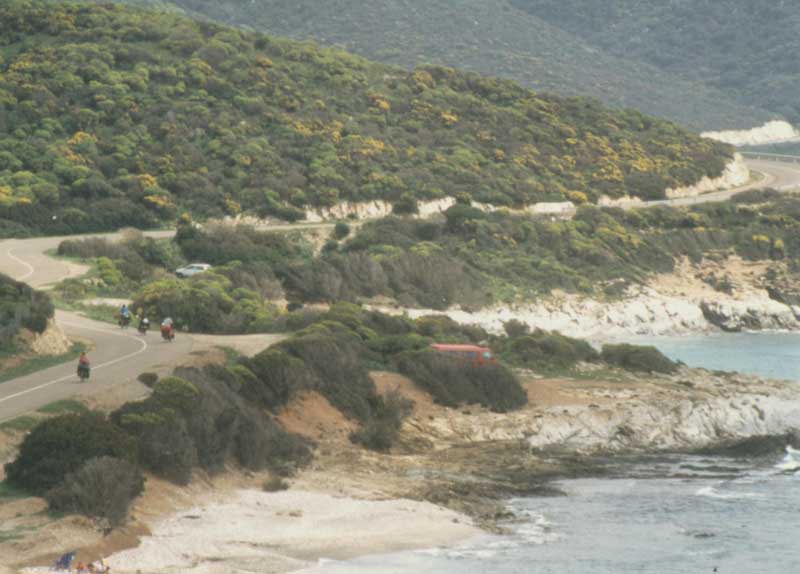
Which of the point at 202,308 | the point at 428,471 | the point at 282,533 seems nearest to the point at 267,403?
the point at 428,471

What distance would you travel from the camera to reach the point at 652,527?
112 feet

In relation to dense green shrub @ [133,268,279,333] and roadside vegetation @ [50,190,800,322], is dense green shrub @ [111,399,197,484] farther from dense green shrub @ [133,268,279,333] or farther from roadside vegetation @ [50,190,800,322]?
roadside vegetation @ [50,190,800,322]

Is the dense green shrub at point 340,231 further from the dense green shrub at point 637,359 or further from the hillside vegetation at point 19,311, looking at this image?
the hillside vegetation at point 19,311

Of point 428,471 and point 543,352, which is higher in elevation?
point 543,352

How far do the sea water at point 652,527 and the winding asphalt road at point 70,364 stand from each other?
10.1 metres

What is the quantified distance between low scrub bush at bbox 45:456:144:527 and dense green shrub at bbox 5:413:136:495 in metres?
0.53

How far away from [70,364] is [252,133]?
52940 mm

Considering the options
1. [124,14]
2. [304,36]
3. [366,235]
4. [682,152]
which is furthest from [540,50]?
[366,235]

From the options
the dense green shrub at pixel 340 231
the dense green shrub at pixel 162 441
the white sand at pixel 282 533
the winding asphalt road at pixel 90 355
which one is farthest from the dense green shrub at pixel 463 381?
the dense green shrub at pixel 340 231

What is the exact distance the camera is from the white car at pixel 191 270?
62.9 meters

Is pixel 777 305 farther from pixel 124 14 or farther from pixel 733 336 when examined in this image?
pixel 124 14

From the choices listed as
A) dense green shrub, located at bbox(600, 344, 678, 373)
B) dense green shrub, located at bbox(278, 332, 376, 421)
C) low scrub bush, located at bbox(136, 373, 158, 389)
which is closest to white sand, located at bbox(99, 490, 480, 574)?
low scrub bush, located at bbox(136, 373, 158, 389)

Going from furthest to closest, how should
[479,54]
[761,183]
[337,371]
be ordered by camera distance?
[479,54] < [761,183] < [337,371]

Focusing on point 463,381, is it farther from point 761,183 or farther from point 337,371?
point 761,183
